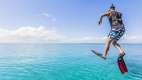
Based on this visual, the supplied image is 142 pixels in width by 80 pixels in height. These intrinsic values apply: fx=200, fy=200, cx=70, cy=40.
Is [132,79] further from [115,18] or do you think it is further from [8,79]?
[115,18]

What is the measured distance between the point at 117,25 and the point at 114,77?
18.2 metres

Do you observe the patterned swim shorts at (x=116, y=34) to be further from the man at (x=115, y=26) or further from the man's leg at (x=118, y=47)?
the man's leg at (x=118, y=47)

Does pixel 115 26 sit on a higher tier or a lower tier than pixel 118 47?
higher

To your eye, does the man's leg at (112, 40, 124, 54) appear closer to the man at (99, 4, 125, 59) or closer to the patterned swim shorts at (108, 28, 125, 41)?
the man at (99, 4, 125, 59)

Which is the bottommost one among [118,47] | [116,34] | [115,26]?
[118,47]

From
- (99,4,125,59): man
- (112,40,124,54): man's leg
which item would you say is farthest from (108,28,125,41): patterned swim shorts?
(112,40,124,54): man's leg

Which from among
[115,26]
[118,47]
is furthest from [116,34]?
[118,47]

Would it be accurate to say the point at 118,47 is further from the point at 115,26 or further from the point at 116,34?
the point at 115,26

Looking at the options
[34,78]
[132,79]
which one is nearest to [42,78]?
[34,78]

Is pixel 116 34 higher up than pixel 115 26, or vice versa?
pixel 115 26

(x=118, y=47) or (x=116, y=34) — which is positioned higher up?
(x=116, y=34)

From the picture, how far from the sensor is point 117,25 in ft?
29.7

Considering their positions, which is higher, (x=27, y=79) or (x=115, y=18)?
(x=115, y=18)

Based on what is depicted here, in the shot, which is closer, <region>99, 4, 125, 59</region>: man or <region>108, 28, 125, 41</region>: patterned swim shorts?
<region>99, 4, 125, 59</region>: man
